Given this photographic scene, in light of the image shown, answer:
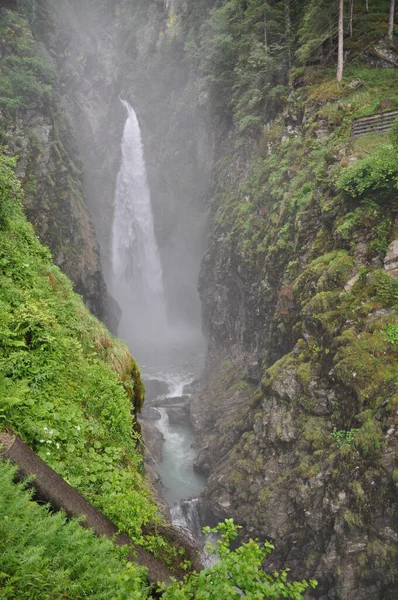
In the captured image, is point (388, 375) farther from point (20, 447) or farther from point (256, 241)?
point (256, 241)

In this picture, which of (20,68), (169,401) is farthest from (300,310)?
(20,68)

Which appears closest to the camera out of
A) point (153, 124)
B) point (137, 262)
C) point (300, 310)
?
point (300, 310)

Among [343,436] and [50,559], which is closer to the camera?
[50,559]

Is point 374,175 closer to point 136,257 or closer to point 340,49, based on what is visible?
point 340,49

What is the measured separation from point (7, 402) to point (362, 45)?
1041 inches

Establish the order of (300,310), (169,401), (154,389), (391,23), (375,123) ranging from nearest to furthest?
1. (300,310)
2. (375,123)
3. (391,23)
4. (169,401)
5. (154,389)

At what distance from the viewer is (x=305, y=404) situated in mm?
13961

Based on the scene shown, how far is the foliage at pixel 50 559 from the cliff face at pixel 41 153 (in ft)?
71.1

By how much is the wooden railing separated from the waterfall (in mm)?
31433

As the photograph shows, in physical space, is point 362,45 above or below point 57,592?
above

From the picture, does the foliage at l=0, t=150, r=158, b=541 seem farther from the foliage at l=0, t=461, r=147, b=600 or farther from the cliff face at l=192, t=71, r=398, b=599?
the cliff face at l=192, t=71, r=398, b=599

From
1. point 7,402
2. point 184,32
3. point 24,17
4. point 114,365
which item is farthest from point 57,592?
point 184,32

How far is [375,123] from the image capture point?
1673 centimetres

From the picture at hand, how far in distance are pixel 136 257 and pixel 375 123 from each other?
3290cm
